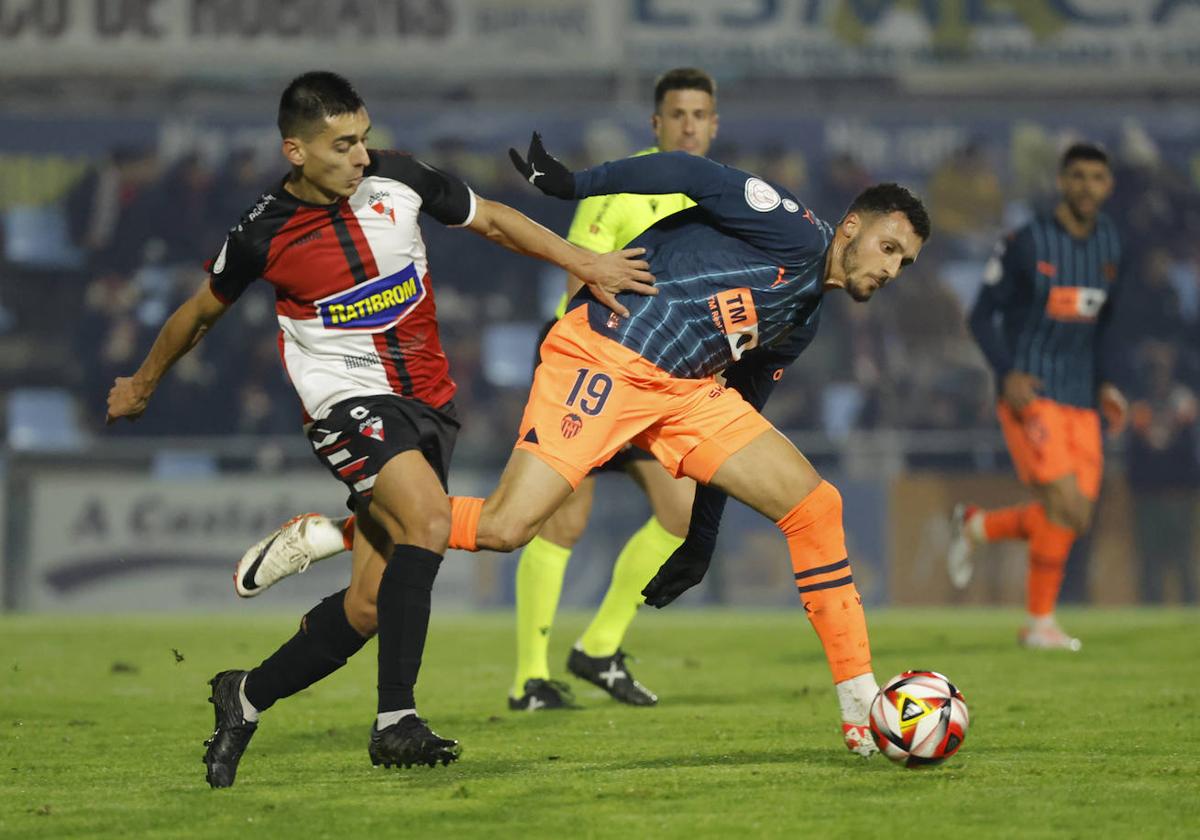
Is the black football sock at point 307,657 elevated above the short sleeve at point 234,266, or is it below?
below

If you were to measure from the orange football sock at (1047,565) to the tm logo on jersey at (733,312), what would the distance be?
205 inches

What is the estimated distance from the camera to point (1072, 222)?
10477 mm

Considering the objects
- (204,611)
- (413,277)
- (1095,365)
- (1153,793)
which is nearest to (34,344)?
(204,611)

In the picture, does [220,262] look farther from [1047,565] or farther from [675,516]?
[1047,565]

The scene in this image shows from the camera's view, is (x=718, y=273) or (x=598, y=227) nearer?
(x=718, y=273)

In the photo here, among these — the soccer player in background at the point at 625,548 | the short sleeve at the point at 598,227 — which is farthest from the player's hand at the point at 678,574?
the short sleeve at the point at 598,227

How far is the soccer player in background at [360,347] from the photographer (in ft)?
17.2

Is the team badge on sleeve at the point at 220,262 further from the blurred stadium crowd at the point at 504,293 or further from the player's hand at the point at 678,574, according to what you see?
the blurred stadium crowd at the point at 504,293

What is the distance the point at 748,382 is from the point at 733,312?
21.2 inches

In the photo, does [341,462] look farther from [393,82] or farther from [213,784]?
[393,82]

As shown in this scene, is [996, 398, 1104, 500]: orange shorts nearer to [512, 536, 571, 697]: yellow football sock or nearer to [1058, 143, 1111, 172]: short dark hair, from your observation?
[1058, 143, 1111, 172]: short dark hair

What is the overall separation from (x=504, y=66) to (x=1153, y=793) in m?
14.2

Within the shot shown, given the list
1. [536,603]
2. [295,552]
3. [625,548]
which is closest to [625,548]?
[625,548]

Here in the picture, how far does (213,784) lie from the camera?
5.02 meters
